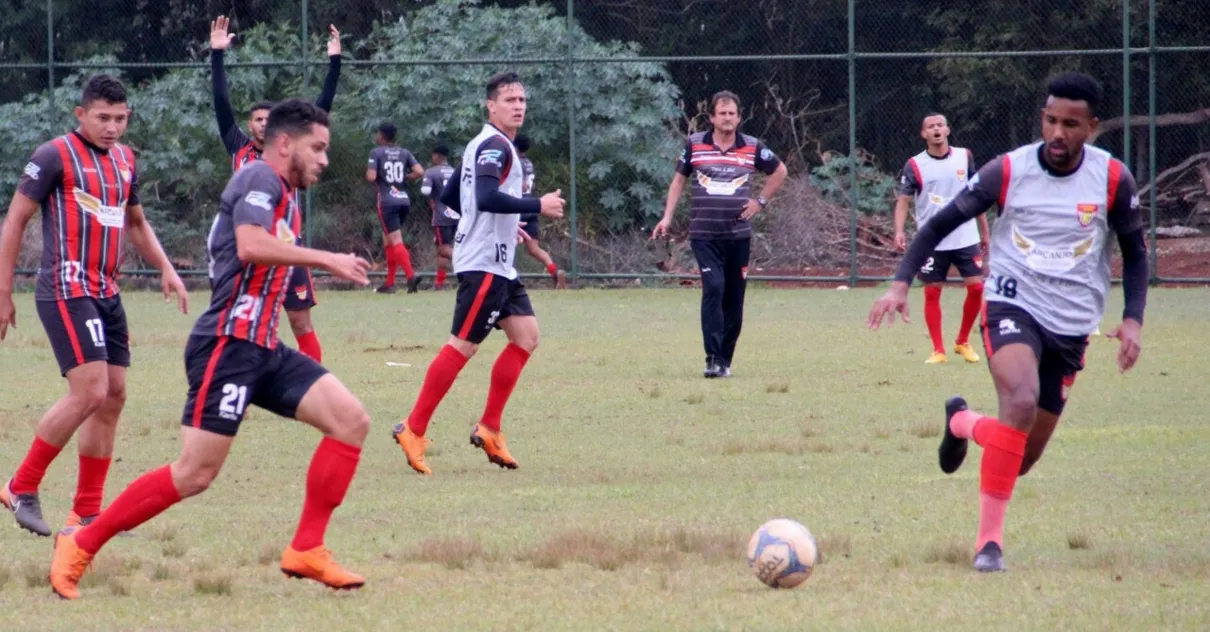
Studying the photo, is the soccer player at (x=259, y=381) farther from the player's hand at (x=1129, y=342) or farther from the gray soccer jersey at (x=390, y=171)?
the gray soccer jersey at (x=390, y=171)

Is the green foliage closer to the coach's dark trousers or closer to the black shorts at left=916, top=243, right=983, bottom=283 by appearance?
the black shorts at left=916, top=243, right=983, bottom=283

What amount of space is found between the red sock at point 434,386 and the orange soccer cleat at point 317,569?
3.00 metres

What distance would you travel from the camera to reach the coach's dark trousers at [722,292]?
12742mm

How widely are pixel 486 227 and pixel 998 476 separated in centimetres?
378

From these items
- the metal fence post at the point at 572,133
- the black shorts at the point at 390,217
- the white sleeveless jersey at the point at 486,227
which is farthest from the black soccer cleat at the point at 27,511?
the metal fence post at the point at 572,133

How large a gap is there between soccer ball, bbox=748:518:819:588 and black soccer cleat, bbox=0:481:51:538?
10.4 ft

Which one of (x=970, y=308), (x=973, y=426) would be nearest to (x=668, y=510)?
(x=973, y=426)

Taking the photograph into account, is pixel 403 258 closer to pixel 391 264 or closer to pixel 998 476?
pixel 391 264

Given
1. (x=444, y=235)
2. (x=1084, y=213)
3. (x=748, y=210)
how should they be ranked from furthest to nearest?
(x=444, y=235) < (x=748, y=210) < (x=1084, y=213)

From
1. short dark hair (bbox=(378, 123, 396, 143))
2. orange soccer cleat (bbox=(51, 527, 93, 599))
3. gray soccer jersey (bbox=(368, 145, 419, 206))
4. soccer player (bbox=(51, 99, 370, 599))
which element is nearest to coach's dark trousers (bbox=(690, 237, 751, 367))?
soccer player (bbox=(51, 99, 370, 599))

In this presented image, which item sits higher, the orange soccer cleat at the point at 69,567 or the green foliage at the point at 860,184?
the green foliage at the point at 860,184

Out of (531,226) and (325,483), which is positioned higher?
(531,226)

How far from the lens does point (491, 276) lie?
29.3 ft

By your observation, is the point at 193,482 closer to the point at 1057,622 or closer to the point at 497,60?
the point at 1057,622
